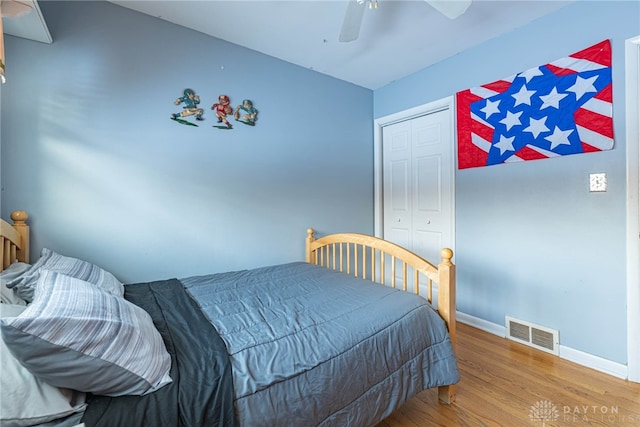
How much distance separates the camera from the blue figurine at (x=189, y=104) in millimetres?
2100

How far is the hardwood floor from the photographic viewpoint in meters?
1.43

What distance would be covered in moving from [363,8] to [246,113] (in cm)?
120

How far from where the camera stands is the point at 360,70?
2.83 m

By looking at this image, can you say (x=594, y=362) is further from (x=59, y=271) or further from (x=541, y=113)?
(x=59, y=271)

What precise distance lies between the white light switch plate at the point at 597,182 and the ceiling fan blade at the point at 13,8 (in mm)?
3185

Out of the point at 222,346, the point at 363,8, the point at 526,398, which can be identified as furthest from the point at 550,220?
the point at 222,346

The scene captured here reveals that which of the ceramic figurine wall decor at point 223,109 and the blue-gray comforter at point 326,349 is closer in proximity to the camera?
the blue-gray comforter at point 326,349

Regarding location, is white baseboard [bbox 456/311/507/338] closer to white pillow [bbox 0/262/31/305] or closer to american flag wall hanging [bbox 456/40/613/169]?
american flag wall hanging [bbox 456/40/613/169]

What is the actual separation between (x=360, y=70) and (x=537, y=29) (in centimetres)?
139

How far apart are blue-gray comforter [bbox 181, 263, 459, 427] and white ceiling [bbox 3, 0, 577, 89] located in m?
1.82

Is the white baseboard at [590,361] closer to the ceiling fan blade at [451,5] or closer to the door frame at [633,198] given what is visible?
the door frame at [633,198]

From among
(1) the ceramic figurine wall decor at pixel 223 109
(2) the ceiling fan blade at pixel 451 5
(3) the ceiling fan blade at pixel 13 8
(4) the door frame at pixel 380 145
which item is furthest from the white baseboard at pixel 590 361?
(3) the ceiling fan blade at pixel 13 8

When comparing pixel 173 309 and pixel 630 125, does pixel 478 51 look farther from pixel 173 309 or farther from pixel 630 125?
pixel 173 309

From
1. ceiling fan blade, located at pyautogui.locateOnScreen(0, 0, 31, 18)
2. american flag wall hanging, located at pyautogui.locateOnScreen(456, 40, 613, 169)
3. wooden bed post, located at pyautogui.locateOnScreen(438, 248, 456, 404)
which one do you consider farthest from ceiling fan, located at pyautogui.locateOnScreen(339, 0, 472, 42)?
ceiling fan blade, located at pyautogui.locateOnScreen(0, 0, 31, 18)
